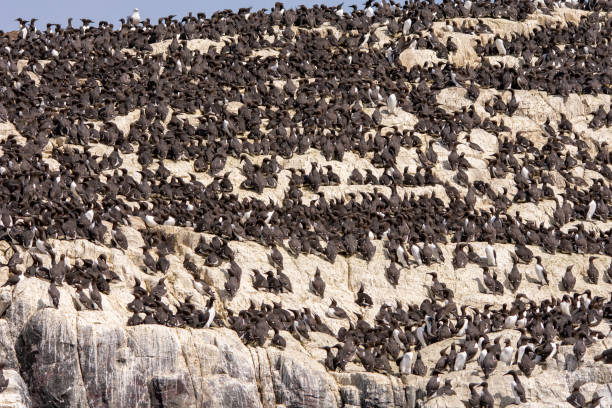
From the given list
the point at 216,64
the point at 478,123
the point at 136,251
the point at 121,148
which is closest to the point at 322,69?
the point at 216,64

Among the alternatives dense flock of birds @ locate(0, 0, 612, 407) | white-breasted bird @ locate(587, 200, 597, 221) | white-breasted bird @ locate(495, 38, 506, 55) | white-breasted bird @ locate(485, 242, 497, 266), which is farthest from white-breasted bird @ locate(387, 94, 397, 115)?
white-breasted bird @ locate(485, 242, 497, 266)

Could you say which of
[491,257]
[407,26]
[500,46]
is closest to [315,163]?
[491,257]

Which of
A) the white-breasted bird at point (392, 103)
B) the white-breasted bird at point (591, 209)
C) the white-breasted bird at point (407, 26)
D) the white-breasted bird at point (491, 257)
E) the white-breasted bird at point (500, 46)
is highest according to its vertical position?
the white-breasted bird at point (407, 26)

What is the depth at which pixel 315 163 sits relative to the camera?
45156mm

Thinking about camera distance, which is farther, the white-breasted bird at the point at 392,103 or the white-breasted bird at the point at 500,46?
the white-breasted bird at the point at 500,46

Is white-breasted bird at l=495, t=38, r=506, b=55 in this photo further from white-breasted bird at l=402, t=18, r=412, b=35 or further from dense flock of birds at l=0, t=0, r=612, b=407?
white-breasted bird at l=402, t=18, r=412, b=35

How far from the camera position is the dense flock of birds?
113 ft

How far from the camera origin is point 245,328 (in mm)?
33125

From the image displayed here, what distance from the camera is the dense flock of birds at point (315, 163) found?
1353 inches

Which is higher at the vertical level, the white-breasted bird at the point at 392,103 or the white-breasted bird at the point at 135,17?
the white-breasted bird at the point at 135,17

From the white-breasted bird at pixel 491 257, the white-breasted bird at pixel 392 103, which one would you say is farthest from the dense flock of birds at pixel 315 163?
the white-breasted bird at pixel 392 103

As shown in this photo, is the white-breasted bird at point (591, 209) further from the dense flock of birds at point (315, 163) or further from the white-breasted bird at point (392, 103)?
the white-breasted bird at point (392, 103)

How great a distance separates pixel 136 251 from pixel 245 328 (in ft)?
18.1

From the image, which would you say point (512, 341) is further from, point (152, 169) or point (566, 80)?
point (566, 80)
